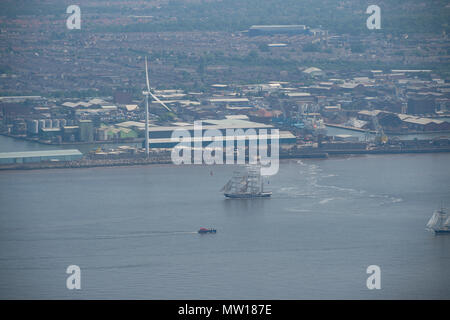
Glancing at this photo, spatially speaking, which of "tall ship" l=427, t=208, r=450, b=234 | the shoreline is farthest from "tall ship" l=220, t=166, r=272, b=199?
the shoreline

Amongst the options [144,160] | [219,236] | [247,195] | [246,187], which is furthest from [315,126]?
[219,236]

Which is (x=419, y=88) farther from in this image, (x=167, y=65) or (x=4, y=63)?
(x=4, y=63)

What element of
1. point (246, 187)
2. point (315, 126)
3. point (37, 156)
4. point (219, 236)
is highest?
point (315, 126)

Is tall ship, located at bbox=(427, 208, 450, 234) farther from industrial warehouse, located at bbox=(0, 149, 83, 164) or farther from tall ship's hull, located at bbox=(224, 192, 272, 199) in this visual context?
industrial warehouse, located at bbox=(0, 149, 83, 164)

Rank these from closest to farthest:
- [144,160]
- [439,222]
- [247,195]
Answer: [439,222], [247,195], [144,160]

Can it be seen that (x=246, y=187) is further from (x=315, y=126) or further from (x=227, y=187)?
(x=315, y=126)
